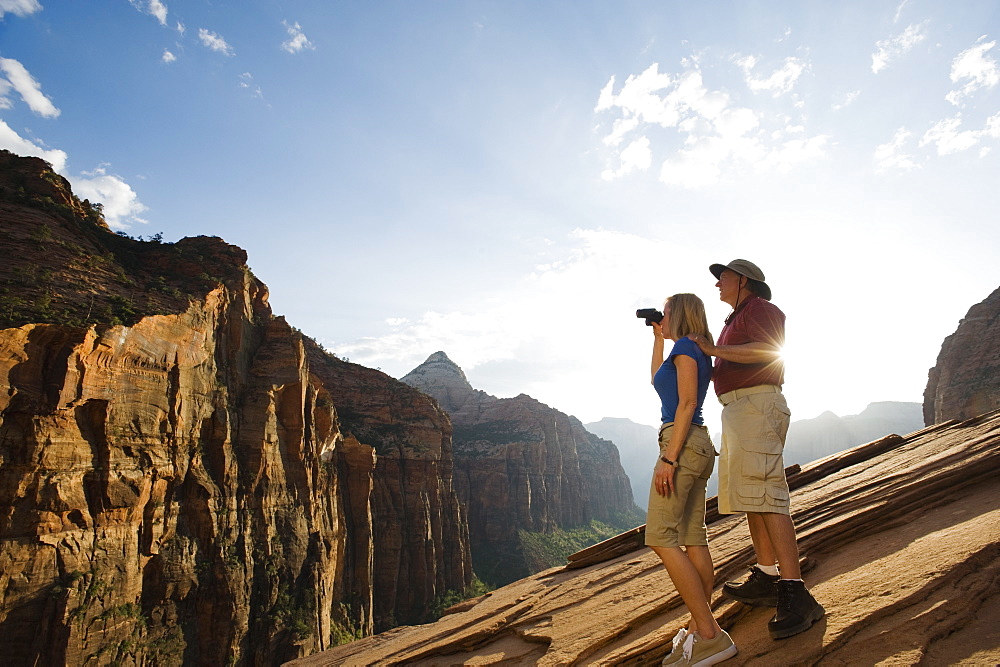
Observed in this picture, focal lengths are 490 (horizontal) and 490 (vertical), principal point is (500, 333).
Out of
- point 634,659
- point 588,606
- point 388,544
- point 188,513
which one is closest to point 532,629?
point 588,606

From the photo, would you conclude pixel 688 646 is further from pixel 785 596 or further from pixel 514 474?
pixel 514 474

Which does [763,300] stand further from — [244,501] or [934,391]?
[934,391]

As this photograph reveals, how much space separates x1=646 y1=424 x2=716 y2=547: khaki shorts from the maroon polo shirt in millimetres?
528

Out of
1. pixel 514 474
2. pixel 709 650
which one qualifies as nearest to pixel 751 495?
pixel 709 650

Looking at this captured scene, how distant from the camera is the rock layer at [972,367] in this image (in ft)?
147

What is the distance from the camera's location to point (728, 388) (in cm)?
390

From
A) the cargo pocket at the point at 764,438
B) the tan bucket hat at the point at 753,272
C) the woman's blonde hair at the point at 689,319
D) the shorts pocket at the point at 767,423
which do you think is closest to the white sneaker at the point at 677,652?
the cargo pocket at the point at 764,438

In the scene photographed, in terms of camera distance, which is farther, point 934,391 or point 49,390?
point 934,391

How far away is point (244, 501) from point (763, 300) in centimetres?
2694

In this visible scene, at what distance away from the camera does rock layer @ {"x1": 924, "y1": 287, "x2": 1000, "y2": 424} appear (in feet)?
147

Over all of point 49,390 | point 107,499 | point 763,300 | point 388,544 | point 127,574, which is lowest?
point 388,544

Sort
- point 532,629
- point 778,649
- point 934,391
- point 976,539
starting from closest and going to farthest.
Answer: point 778,649 < point 976,539 < point 532,629 < point 934,391

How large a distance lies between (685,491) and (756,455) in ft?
1.96

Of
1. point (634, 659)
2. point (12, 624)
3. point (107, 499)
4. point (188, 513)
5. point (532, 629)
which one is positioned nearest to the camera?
point (634, 659)
